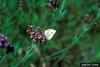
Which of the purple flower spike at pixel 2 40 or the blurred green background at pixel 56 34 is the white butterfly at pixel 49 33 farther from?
the purple flower spike at pixel 2 40

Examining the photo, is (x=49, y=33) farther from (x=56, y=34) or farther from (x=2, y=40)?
(x=2, y=40)

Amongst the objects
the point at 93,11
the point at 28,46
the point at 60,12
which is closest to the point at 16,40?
the point at 28,46

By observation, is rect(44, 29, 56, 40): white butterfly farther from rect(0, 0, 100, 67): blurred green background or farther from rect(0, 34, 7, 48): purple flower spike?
rect(0, 34, 7, 48): purple flower spike

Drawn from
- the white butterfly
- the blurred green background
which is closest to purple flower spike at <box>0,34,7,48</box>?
the blurred green background

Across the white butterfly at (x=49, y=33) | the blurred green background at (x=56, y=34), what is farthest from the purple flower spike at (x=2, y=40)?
the white butterfly at (x=49, y=33)

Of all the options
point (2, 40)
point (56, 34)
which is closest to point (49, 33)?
point (56, 34)

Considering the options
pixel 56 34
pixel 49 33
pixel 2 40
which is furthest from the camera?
pixel 56 34

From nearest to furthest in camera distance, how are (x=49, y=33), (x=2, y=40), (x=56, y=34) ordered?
(x=2, y=40) → (x=49, y=33) → (x=56, y=34)

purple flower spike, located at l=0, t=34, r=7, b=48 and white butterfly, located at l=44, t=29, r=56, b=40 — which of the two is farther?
white butterfly, located at l=44, t=29, r=56, b=40

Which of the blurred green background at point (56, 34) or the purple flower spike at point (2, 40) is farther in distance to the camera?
the blurred green background at point (56, 34)

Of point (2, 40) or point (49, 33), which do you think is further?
point (49, 33)

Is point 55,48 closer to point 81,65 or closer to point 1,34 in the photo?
point 81,65
